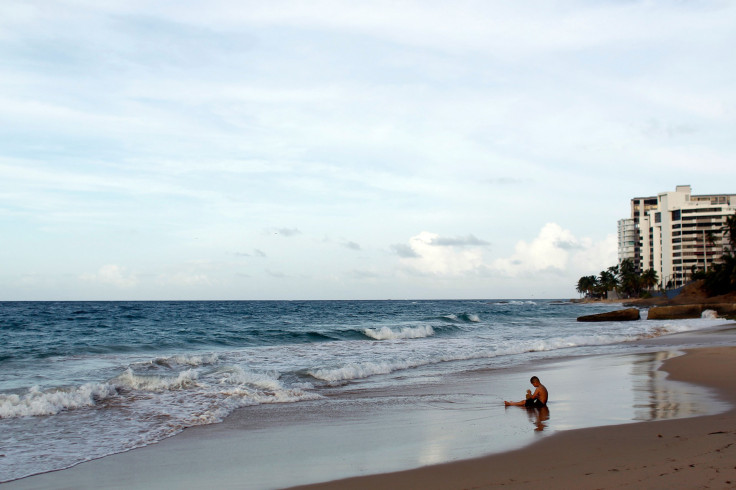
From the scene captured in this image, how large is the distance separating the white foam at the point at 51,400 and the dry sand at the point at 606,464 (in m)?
7.91

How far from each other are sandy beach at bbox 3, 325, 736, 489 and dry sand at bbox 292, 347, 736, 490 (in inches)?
0.6

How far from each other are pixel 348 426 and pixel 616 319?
158ft

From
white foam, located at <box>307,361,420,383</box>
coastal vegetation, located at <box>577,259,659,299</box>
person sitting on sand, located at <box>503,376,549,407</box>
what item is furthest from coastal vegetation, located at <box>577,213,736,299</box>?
person sitting on sand, located at <box>503,376,549,407</box>

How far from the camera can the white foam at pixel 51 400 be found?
11.5 meters

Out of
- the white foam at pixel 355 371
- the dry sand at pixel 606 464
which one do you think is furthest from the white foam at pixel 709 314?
the dry sand at pixel 606 464

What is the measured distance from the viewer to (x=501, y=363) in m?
20.5

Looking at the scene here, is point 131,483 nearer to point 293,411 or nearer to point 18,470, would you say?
point 18,470

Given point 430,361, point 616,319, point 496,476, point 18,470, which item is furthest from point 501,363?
point 616,319

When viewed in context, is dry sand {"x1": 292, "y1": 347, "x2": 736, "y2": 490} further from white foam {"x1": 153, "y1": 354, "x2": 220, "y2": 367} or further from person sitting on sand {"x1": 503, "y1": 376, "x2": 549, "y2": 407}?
white foam {"x1": 153, "y1": 354, "x2": 220, "y2": 367}

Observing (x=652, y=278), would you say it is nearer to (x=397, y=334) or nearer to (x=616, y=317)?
(x=616, y=317)

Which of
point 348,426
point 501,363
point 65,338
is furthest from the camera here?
point 65,338

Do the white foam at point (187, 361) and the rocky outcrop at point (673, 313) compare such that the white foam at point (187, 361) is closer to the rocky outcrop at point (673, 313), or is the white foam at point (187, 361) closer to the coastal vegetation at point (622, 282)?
the rocky outcrop at point (673, 313)

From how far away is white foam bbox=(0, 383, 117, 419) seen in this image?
11.5 m

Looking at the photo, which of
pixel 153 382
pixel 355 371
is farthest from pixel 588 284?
pixel 153 382
